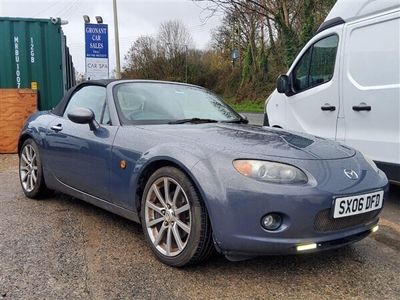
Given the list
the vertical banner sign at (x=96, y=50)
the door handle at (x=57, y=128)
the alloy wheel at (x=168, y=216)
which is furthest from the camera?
the vertical banner sign at (x=96, y=50)

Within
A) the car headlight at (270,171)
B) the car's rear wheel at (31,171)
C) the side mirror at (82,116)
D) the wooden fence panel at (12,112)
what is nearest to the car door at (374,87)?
the car headlight at (270,171)

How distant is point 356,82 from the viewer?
490 cm

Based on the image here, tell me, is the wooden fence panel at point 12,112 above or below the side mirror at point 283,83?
below

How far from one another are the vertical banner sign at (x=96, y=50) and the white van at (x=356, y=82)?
6691mm

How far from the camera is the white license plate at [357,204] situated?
2.86 meters

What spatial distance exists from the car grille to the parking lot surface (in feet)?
1.16

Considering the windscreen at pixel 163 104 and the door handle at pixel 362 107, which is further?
the door handle at pixel 362 107

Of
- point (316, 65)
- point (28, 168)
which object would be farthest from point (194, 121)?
point (316, 65)

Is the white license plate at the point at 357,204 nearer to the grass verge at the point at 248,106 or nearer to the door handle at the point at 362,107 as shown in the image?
the door handle at the point at 362,107

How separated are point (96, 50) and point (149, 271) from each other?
9252 millimetres

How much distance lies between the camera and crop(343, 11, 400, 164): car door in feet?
14.8

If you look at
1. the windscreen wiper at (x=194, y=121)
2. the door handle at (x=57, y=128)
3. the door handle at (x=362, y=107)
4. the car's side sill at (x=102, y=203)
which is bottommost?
the car's side sill at (x=102, y=203)

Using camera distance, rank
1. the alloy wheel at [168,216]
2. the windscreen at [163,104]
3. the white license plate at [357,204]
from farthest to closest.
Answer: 1. the windscreen at [163,104]
2. the alloy wheel at [168,216]
3. the white license plate at [357,204]

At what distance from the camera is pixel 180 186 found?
3.05m
